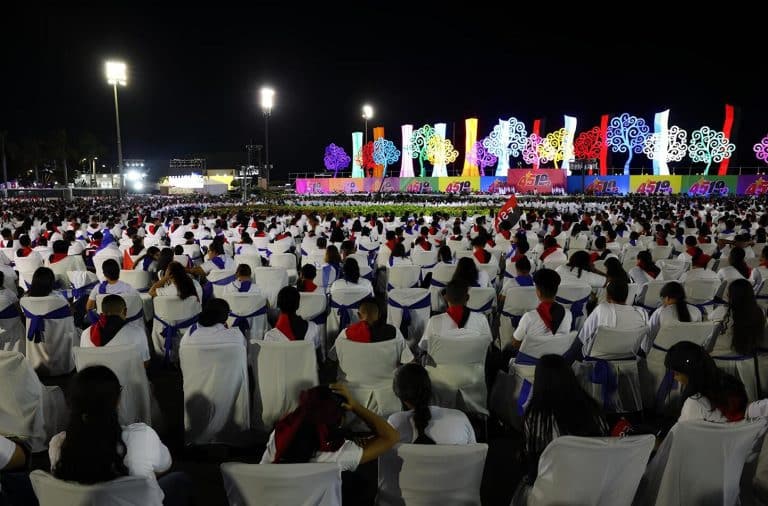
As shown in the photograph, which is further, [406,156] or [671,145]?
[406,156]

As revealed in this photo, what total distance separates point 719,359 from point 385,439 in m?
3.60

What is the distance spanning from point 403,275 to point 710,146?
3888cm

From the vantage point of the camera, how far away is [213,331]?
4527 millimetres

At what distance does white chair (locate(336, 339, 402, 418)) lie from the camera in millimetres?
4449

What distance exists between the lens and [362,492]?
357cm

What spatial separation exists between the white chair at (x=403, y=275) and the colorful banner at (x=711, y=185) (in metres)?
35.0

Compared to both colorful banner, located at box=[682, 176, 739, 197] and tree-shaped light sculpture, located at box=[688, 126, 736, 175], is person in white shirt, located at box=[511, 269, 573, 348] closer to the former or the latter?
colorful banner, located at box=[682, 176, 739, 197]

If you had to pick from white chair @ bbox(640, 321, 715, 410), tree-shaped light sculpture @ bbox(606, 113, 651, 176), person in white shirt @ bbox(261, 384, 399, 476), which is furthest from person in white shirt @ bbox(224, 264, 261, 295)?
tree-shaped light sculpture @ bbox(606, 113, 651, 176)

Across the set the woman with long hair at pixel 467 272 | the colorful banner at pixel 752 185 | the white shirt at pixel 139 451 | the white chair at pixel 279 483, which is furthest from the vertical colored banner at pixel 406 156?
the white chair at pixel 279 483

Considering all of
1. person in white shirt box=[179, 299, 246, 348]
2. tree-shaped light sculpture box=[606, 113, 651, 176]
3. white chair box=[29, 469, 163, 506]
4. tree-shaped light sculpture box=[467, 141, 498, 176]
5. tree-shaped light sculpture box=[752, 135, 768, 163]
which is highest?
tree-shaped light sculpture box=[606, 113, 651, 176]

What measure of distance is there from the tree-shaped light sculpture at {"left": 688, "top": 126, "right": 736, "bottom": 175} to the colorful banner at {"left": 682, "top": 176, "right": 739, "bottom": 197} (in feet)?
7.46

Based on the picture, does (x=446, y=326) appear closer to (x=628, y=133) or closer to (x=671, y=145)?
(x=671, y=145)

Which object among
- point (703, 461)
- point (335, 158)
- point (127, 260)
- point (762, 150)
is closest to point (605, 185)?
point (762, 150)

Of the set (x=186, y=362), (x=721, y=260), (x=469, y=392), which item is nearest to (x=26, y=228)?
(x=186, y=362)
